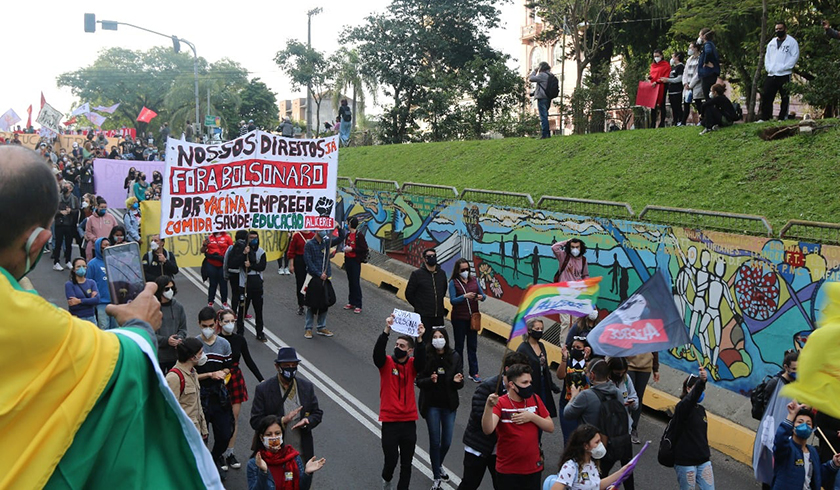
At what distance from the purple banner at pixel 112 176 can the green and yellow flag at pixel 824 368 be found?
70.6 ft

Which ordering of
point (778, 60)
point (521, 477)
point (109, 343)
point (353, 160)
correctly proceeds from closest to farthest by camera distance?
1. point (109, 343)
2. point (521, 477)
3. point (778, 60)
4. point (353, 160)

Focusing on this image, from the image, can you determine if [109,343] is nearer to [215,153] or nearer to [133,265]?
[133,265]

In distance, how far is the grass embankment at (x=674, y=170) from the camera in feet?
41.5

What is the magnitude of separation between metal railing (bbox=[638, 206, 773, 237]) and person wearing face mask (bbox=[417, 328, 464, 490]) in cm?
484

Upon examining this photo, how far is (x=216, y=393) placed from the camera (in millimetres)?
8000

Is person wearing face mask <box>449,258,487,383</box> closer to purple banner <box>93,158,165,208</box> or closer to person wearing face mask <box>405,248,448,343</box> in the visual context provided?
person wearing face mask <box>405,248,448,343</box>

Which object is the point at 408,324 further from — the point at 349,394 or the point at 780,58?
the point at 780,58

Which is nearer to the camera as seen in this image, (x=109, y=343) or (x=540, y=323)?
(x=109, y=343)

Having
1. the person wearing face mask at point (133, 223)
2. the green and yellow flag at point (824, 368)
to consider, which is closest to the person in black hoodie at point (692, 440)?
the green and yellow flag at point (824, 368)

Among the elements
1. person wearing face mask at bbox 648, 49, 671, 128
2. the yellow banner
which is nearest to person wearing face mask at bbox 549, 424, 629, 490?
the yellow banner

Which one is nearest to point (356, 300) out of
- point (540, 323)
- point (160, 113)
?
point (540, 323)

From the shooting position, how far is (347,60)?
120ft

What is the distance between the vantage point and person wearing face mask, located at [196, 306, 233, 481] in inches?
313

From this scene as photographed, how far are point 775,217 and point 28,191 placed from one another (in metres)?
11.9
